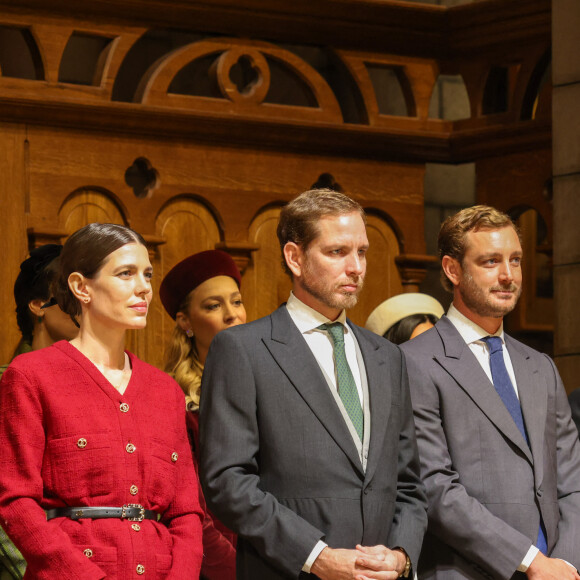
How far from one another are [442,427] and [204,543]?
0.81m

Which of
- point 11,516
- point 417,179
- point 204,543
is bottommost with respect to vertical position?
point 204,543

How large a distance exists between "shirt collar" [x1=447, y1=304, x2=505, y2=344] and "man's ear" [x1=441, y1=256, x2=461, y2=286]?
0.09 metres

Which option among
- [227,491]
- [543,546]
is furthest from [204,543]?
[543,546]

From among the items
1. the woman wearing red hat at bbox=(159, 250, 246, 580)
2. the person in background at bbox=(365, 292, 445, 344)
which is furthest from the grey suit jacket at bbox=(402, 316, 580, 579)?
the person in background at bbox=(365, 292, 445, 344)

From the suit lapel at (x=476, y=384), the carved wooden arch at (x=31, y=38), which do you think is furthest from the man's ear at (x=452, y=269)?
the carved wooden arch at (x=31, y=38)

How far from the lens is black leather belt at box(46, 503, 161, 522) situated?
10.3 feet

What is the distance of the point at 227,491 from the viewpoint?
10.6 ft

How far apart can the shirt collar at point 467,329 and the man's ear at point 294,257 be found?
0.69 m

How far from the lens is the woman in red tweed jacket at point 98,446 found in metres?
3.10

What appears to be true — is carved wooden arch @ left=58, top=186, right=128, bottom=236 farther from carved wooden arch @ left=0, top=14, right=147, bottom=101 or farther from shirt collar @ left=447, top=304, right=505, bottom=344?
shirt collar @ left=447, top=304, right=505, bottom=344

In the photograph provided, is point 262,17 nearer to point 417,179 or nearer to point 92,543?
point 417,179

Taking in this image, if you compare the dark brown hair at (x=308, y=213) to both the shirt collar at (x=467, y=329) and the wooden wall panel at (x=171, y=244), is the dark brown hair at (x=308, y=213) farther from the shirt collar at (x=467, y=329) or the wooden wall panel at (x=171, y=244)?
the wooden wall panel at (x=171, y=244)

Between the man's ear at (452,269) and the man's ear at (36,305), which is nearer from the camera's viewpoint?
the man's ear at (452,269)

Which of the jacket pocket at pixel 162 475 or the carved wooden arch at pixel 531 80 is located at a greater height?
the carved wooden arch at pixel 531 80
